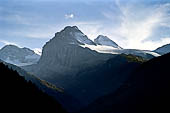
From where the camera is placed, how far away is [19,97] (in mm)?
99875

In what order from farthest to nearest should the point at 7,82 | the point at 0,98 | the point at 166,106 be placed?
the point at 166,106, the point at 7,82, the point at 0,98

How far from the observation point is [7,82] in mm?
109312

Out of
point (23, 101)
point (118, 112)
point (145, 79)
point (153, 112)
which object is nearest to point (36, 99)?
point (23, 101)

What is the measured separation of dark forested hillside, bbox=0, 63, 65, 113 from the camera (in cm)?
8806

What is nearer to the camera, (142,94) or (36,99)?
(36,99)

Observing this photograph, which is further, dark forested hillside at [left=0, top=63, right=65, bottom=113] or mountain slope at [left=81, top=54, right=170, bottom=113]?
mountain slope at [left=81, top=54, right=170, bottom=113]

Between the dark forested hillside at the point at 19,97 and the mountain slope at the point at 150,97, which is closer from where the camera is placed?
the dark forested hillside at the point at 19,97

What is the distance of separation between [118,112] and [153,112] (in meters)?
41.1

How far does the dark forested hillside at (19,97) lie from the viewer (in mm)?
88062

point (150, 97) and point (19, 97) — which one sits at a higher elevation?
point (19, 97)

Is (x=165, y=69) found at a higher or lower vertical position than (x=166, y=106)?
higher

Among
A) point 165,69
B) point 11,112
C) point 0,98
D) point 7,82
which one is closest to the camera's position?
point 11,112

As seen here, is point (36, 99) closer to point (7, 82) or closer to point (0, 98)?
point (7, 82)

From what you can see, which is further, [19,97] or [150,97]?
[150,97]
